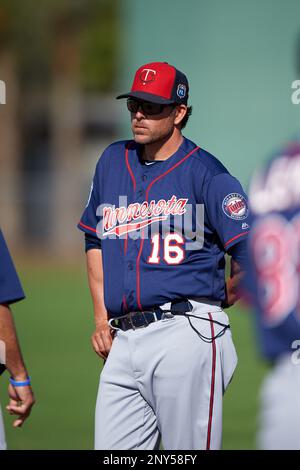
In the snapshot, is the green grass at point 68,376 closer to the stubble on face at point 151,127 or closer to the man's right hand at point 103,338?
the man's right hand at point 103,338

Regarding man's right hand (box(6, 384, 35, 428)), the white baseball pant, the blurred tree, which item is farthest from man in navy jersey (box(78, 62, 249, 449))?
the blurred tree

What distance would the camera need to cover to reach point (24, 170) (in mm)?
36375

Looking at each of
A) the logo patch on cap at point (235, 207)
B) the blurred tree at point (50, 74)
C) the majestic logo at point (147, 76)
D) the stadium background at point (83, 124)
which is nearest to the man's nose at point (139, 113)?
the majestic logo at point (147, 76)

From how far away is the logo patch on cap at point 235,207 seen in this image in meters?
4.67

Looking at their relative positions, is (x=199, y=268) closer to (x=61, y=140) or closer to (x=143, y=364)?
(x=143, y=364)

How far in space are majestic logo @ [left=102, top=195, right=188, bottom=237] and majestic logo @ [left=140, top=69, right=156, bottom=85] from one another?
0.61m

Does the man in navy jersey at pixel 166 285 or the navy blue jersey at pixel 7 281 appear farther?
the man in navy jersey at pixel 166 285

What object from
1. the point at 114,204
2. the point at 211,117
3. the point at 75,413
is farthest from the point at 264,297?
the point at 211,117

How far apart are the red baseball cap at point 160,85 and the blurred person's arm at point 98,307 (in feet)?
2.84

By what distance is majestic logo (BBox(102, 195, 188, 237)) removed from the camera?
15.5 feet

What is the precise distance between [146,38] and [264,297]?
18766 millimetres

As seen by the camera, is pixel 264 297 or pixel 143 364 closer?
pixel 264 297

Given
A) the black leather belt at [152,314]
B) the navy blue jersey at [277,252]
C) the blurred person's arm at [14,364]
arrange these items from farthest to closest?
the black leather belt at [152,314], the blurred person's arm at [14,364], the navy blue jersey at [277,252]

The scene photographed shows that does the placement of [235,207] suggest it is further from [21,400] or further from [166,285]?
[21,400]
